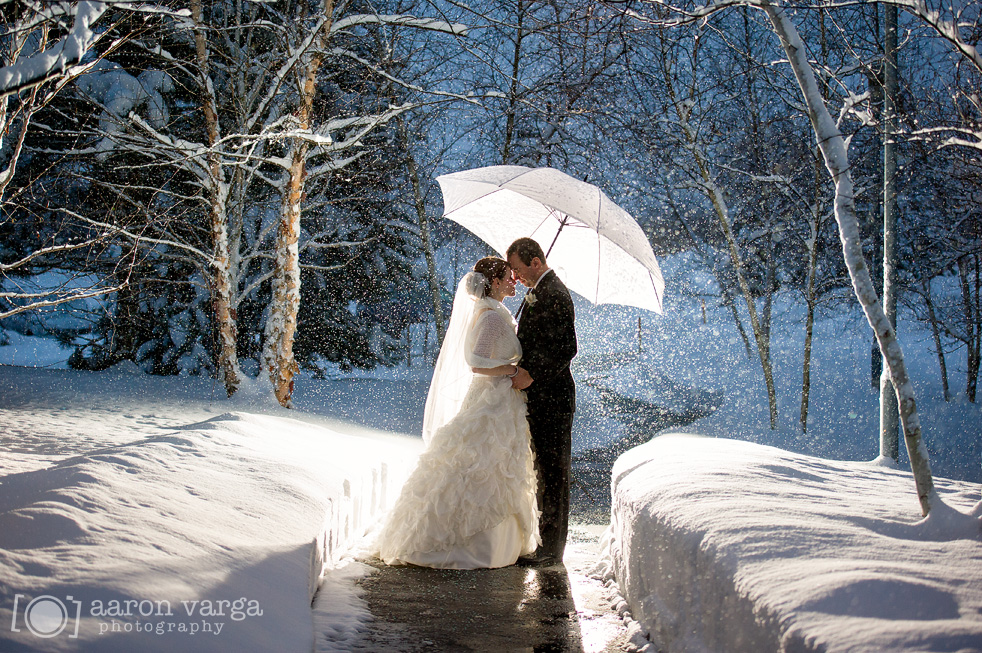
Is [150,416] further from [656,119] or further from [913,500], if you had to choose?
[656,119]

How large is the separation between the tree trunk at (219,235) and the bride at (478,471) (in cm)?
570

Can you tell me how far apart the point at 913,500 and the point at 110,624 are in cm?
403

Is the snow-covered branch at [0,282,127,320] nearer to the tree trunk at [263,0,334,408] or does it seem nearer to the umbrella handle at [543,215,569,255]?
the umbrella handle at [543,215,569,255]

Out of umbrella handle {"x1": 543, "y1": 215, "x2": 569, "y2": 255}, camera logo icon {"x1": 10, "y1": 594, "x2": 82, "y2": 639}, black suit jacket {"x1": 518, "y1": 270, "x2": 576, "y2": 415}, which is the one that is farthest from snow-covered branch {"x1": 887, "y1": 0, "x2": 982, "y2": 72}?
camera logo icon {"x1": 10, "y1": 594, "x2": 82, "y2": 639}

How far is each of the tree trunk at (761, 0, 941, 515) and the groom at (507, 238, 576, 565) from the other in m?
2.01

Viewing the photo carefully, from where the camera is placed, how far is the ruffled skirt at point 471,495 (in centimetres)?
470

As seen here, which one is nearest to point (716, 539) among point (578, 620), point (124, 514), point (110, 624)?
point (578, 620)

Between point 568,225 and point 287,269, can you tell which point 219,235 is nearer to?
point 287,269

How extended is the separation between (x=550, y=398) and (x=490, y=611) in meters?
1.75

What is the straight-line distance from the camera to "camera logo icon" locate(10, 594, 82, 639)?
81.0 inches

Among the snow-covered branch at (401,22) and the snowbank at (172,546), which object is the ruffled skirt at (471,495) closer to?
the snowbank at (172,546)

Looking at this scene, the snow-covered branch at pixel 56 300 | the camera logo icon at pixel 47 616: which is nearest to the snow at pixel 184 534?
the camera logo icon at pixel 47 616

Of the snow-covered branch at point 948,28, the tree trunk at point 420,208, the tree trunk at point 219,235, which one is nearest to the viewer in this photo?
the snow-covered branch at point 948,28

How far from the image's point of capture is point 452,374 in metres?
5.38
